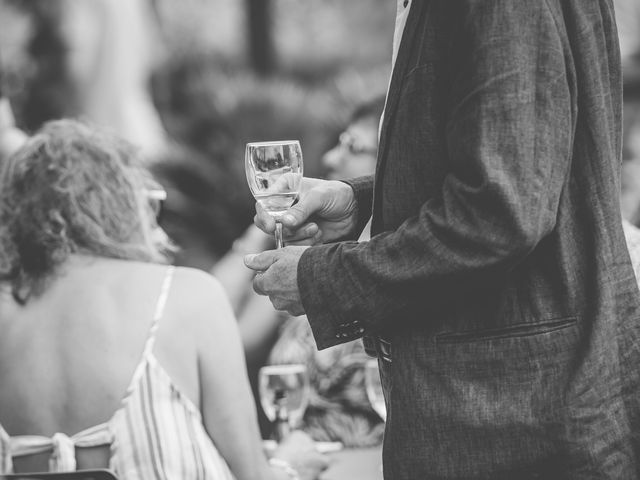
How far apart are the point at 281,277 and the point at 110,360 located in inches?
35.8

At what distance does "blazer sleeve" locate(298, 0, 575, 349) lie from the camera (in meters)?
1.11

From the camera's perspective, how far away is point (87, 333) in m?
2.06

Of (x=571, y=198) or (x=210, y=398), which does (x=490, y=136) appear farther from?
(x=210, y=398)

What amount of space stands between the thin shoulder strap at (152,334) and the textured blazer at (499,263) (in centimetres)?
91

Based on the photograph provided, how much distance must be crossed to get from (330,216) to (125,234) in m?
0.90

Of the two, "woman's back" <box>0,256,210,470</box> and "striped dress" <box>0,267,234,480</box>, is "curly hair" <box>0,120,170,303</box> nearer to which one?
"woman's back" <box>0,256,210,470</box>

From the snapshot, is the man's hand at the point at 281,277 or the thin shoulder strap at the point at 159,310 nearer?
the man's hand at the point at 281,277

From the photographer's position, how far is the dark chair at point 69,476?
1461 millimetres

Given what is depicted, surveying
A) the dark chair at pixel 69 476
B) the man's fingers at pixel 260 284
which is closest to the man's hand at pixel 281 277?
the man's fingers at pixel 260 284

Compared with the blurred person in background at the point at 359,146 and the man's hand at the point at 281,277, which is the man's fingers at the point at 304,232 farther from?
the blurred person in background at the point at 359,146

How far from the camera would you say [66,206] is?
7.27 feet

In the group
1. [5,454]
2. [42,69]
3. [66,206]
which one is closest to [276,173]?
[66,206]

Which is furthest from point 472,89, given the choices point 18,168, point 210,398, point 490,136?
point 18,168

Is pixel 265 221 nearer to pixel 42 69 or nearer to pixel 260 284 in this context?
pixel 260 284
